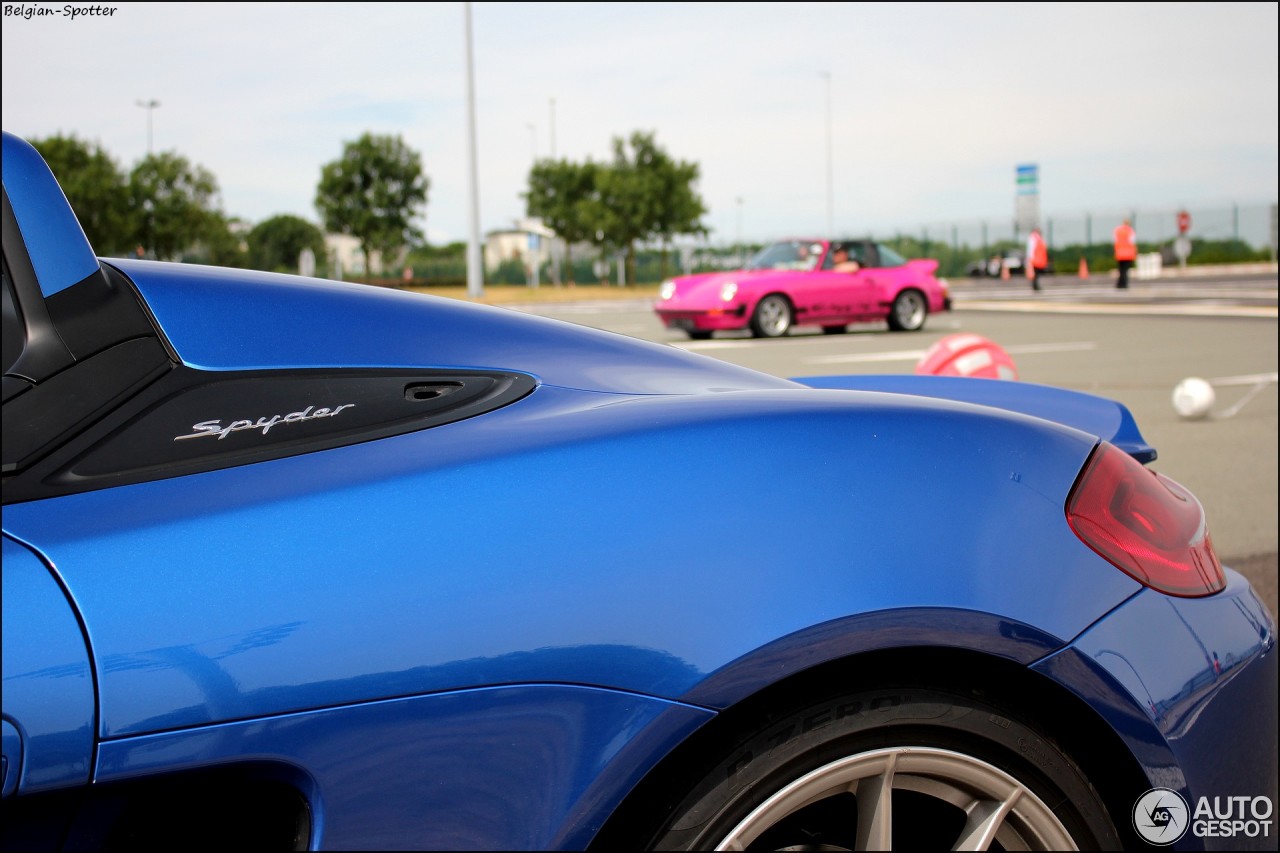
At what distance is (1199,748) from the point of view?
149 centimetres

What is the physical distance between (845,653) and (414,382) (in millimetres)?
641

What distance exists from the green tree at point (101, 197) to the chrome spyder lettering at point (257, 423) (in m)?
27.2

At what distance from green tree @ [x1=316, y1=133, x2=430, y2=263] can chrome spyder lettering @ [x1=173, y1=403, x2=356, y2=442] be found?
2008 inches

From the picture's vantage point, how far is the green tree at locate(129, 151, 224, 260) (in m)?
32.9

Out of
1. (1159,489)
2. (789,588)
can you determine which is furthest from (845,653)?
(1159,489)

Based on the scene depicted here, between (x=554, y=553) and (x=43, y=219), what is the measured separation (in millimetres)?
718

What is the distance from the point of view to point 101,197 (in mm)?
29047

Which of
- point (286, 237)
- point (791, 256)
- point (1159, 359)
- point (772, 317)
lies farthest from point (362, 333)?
point (286, 237)

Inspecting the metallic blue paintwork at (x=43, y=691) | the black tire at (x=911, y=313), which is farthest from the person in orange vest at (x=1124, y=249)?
the metallic blue paintwork at (x=43, y=691)

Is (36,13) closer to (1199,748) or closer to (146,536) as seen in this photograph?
(146,536)

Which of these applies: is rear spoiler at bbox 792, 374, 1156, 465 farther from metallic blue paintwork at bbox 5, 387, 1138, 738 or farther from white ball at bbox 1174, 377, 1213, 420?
white ball at bbox 1174, 377, 1213, 420

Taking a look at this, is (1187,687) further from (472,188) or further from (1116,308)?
(472,188)

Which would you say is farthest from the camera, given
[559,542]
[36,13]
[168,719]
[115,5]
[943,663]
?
[115,5]

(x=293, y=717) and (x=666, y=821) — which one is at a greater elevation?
(x=293, y=717)
